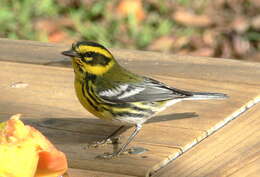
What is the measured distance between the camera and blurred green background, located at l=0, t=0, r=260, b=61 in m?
7.26

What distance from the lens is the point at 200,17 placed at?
294 inches

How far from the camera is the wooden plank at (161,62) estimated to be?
403 centimetres

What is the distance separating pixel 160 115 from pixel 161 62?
0.52 m

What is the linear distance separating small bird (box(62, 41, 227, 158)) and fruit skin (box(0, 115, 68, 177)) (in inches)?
39.2

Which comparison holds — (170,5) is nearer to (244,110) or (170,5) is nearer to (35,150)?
(244,110)

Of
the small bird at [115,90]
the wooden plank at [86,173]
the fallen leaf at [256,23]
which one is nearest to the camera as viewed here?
the wooden plank at [86,173]

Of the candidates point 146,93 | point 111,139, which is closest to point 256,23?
point 146,93

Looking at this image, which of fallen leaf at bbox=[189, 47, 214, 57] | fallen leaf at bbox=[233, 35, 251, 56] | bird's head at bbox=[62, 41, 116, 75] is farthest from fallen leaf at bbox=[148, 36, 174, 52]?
bird's head at bbox=[62, 41, 116, 75]

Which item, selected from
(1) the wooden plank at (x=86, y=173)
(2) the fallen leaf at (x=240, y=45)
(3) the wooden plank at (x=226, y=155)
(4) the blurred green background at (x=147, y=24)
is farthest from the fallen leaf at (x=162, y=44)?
(1) the wooden plank at (x=86, y=173)

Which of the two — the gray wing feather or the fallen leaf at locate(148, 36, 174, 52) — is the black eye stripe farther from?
the fallen leaf at locate(148, 36, 174, 52)

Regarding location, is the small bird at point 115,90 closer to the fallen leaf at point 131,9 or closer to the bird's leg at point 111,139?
the bird's leg at point 111,139

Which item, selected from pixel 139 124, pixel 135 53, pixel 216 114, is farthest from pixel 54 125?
pixel 135 53

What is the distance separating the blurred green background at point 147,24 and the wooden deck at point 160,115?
9.11 feet

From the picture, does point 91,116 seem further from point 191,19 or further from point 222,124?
point 191,19
